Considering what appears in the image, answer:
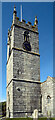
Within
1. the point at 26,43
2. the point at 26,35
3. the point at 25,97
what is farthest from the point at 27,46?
the point at 25,97

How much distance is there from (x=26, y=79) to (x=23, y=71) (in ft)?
4.02

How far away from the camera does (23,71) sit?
61.2 feet

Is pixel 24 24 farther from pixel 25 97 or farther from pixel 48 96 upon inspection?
pixel 48 96

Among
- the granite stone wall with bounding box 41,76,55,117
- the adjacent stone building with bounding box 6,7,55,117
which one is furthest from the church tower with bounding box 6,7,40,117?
the granite stone wall with bounding box 41,76,55,117

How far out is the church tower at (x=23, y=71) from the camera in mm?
17078

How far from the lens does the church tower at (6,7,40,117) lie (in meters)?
17.1

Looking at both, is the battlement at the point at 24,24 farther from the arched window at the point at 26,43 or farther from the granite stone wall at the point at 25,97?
the granite stone wall at the point at 25,97

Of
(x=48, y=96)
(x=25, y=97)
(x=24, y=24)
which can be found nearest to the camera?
(x=48, y=96)

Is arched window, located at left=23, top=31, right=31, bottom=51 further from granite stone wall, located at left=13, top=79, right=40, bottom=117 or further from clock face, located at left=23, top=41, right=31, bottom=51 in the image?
granite stone wall, located at left=13, top=79, right=40, bottom=117

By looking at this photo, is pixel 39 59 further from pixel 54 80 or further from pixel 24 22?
pixel 24 22

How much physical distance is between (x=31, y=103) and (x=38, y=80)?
3517mm

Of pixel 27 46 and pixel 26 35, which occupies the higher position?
pixel 26 35

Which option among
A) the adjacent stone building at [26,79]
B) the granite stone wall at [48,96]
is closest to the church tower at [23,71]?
the adjacent stone building at [26,79]

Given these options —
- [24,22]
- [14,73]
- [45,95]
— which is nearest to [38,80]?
[45,95]
